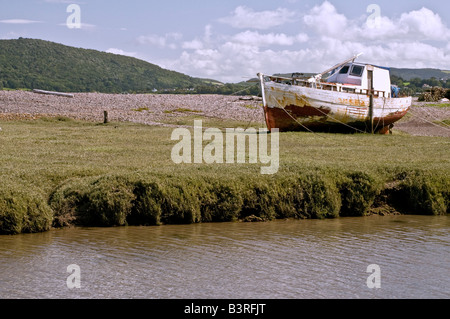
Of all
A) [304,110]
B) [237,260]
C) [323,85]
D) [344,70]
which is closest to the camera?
[237,260]

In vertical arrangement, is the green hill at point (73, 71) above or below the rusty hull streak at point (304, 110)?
above

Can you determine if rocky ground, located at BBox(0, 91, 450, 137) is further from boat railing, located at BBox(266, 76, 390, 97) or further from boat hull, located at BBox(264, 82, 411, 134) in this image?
boat hull, located at BBox(264, 82, 411, 134)

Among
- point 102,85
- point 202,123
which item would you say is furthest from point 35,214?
point 102,85

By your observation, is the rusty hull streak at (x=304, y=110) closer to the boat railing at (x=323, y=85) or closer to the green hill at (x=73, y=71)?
the boat railing at (x=323, y=85)

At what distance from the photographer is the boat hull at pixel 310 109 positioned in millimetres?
32844

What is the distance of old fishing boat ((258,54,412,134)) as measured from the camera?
3291 centimetres

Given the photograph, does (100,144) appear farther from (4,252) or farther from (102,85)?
(102,85)

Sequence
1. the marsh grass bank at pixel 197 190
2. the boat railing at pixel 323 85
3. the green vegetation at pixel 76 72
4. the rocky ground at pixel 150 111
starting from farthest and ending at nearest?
the green vegetation at pixel 76 72 < the rocky ground at pixel 150 111 < the boat railing at pixel 323 85 < the marsh grass bank at pixel 197 190

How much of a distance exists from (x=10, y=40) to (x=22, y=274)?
514ft

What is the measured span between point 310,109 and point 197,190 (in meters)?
19.0

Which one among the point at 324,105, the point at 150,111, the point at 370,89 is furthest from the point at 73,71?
the point at 324,105

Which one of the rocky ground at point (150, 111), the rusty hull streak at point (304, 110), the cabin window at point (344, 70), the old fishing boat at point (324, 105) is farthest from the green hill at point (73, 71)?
the rusty hull streak at point (304, 110)

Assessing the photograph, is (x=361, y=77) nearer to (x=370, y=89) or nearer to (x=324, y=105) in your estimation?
(x=370, y=89)

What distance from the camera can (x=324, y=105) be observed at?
33.1 m
